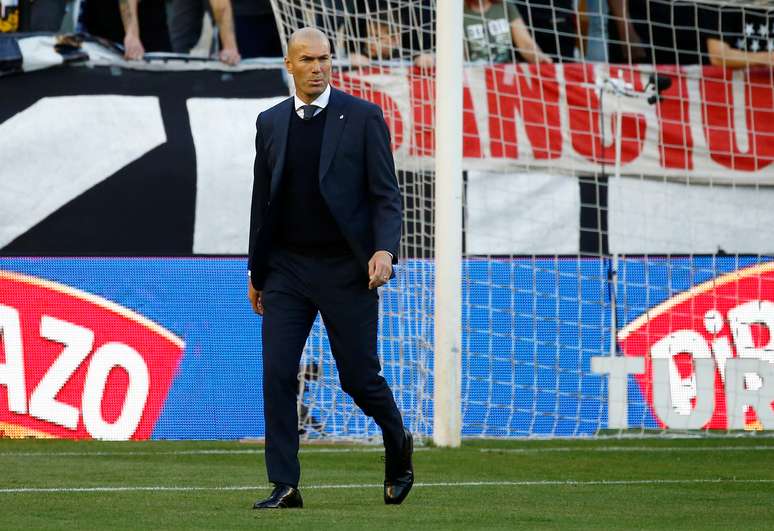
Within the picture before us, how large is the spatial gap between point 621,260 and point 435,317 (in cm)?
220

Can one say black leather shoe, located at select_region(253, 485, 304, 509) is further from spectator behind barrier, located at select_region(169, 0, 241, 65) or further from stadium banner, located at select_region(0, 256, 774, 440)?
spectator behind barrier, located at select_region(169, 0, 241, 65)

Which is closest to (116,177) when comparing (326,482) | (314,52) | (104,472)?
(104,472)

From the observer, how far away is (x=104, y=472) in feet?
25.2

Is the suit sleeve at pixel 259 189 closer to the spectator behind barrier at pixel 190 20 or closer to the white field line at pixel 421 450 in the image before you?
the white field line at pixel 421 450

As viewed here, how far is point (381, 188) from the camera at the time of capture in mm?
5859

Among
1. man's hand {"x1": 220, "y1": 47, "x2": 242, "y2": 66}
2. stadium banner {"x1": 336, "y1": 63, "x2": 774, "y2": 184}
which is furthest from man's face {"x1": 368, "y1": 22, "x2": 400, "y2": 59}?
man's hand {"x1": 220, "y1": 47, "x2": 242, "y2": 66}

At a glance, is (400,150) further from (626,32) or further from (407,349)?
(626,32)

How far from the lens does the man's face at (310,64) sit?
5.71 metres

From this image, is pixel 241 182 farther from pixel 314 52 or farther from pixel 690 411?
pixel 314 52

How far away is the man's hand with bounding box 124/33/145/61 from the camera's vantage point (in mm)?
11008

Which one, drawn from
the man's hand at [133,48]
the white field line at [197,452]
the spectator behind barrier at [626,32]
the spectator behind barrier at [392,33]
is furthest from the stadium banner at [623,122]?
the white field line at [197,452]

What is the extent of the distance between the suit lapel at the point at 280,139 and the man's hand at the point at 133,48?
17.5ft

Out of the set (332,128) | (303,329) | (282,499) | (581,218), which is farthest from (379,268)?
(581,218)

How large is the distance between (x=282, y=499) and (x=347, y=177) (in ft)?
4.06
